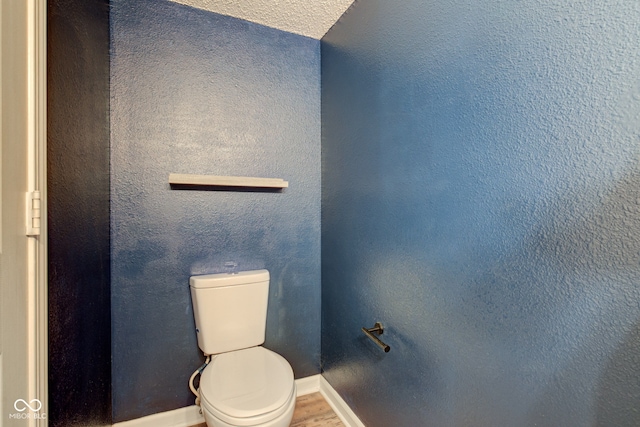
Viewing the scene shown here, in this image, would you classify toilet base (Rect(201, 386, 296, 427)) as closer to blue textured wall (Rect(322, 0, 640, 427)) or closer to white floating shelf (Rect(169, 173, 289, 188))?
blue textured wall (Rect(322, 0, 640, 427))

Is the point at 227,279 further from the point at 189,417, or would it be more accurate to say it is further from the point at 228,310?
the point at 189,417

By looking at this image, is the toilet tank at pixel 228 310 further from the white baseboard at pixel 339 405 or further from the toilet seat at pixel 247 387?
the white baseboard at pixel 339 405

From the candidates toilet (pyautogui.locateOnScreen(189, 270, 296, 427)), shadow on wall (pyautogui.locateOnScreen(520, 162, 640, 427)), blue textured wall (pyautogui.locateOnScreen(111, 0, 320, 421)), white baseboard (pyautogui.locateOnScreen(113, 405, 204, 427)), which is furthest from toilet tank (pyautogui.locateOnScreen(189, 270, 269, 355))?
shadow on wall (pyautogui.locateOnScreen(520, 162, 640, 427))

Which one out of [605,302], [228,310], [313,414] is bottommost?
[313,414]

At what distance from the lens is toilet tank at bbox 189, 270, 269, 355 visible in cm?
145

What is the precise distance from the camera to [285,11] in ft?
4.99

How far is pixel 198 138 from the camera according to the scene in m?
1.53

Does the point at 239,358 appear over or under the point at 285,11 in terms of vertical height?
under

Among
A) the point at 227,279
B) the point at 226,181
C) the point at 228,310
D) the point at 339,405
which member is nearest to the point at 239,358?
the point at 228,310

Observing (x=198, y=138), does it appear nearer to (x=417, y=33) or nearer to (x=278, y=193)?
(x=278, y=193)

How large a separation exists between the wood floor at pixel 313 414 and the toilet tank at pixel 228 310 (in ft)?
1.58

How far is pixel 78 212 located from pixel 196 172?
0.60 meters

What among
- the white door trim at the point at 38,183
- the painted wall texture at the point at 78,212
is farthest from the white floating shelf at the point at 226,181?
the white door trim at the point at 38,183

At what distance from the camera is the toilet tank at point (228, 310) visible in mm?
1449
